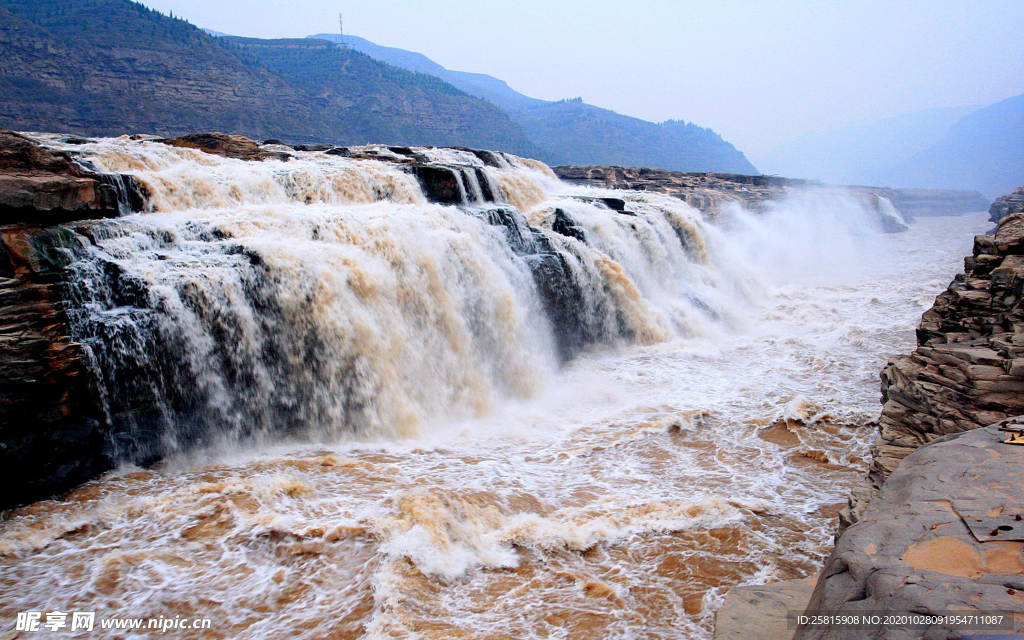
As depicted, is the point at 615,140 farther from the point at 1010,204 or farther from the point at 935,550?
the point at 935,550

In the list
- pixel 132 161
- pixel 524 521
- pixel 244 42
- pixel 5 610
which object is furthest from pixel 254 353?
pixel 244 42

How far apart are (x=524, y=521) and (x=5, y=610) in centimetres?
354

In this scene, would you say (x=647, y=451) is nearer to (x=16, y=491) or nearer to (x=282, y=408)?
(x=282, y=408)

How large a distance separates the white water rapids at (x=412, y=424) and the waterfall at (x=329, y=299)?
31 millimetres

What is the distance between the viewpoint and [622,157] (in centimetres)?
9994

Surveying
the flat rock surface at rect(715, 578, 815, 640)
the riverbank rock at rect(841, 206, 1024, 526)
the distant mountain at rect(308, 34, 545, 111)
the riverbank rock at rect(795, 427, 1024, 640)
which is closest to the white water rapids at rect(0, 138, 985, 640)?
the flat rock surface at rect(715, 578, 815, 640)

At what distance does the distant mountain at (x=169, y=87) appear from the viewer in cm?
3691

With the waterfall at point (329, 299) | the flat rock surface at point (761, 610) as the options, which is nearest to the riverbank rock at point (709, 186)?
the waterfall at point (329, 299)

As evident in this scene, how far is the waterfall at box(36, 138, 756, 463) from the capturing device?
226 inches

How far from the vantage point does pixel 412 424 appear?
6.80 m

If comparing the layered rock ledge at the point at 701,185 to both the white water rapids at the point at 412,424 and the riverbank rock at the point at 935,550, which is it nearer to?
the white water rapids at the point at 412,424

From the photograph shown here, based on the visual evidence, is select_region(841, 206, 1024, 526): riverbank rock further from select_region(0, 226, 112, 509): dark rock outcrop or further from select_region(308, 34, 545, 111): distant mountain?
select_region(308, 34, 545, 111): distant mountain

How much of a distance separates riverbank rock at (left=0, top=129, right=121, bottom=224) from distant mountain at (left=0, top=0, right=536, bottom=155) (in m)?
38.6

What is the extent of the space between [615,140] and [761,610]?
357 ft
